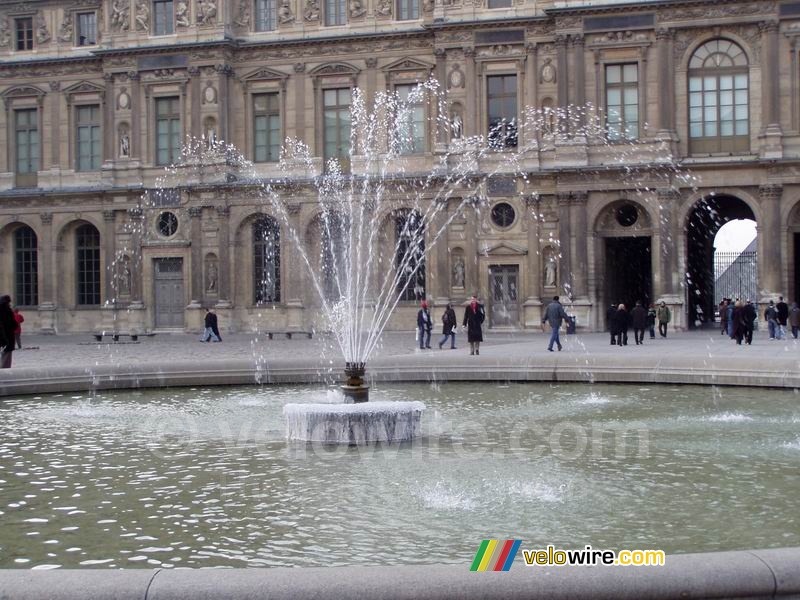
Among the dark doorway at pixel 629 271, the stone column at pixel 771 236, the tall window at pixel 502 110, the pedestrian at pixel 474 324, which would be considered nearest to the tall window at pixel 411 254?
the tall window at pixel 502 110

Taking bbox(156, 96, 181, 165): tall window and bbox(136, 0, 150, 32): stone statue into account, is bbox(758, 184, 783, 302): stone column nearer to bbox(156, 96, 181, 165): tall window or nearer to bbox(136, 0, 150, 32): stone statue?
bbox(156, 96, 181, 165): tall window

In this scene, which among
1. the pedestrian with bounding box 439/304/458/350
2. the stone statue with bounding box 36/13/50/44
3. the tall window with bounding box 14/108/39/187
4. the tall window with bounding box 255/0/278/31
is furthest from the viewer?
the tall window with bounding box 14/108/39/187

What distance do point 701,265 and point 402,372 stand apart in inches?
997

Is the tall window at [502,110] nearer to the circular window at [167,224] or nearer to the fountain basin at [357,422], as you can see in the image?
the circular window at [167,224]

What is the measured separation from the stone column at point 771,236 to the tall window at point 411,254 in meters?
11.7

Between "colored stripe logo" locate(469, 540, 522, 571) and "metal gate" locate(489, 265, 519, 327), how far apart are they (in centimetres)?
3423

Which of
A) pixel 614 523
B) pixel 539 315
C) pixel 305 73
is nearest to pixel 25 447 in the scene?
pixel 614 523

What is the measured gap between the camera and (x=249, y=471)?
Answer: 12.0m

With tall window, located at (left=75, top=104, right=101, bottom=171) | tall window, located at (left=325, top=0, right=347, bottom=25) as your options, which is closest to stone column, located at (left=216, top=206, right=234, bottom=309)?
tall window, located at (left=75, top=104, right=101, bottom=171)

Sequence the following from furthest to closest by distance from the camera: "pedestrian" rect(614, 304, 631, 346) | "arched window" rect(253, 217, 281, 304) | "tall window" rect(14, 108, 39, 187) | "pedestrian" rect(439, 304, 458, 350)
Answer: "tall window" rect(14, 108, 39, 187)
"arched window" rect(253, 217, 281, 304)
"pedestrian" rect(439, 304, 458, 350)
"pedestrian" rect(614, 304, 631, 346)

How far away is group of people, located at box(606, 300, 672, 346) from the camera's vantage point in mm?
31344

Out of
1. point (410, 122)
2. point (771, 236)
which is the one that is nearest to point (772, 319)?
point (771, 236)

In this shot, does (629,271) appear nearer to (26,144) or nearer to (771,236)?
(771,236)

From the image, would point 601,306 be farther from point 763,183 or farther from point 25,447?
point 25,447
